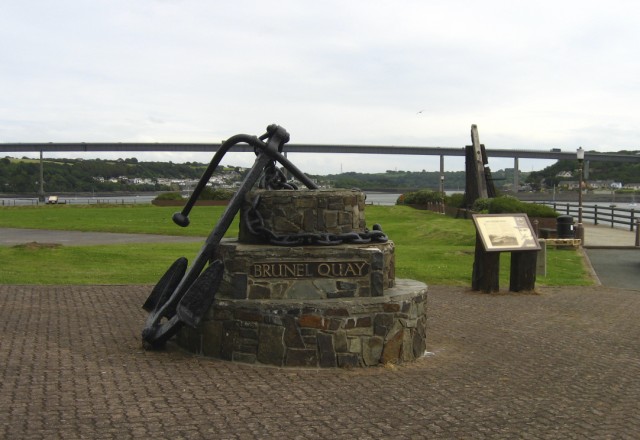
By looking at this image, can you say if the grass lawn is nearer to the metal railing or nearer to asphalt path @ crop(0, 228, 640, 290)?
asphalt path @ crop(0, 228, 640, 290)

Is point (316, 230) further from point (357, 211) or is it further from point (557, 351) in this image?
point (557, 351)

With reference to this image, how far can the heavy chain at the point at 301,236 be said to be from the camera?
8.08 meters

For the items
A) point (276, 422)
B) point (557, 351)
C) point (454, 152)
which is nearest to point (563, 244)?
point (557, 351)

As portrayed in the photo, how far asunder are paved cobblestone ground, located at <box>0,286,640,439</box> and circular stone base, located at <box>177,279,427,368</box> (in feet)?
0.57

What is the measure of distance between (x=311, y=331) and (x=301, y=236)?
98 cm

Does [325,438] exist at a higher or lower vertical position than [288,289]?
lower

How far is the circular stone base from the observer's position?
7.78 m

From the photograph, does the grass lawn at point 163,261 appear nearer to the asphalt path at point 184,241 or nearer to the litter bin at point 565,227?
the asphalt path at point 184,241

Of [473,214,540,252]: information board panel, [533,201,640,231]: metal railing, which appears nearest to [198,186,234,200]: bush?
[533,201,640,231]: metal railing

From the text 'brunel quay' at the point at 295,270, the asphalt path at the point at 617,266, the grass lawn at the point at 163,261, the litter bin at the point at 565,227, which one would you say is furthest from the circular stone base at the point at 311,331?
the litter bin at the point at 565,227

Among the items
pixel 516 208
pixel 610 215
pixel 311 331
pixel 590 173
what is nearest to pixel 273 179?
pixel 311 331

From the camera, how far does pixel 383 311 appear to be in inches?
314

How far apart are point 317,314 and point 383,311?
0.69 meters

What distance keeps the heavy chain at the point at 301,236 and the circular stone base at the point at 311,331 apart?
24.1 inches
